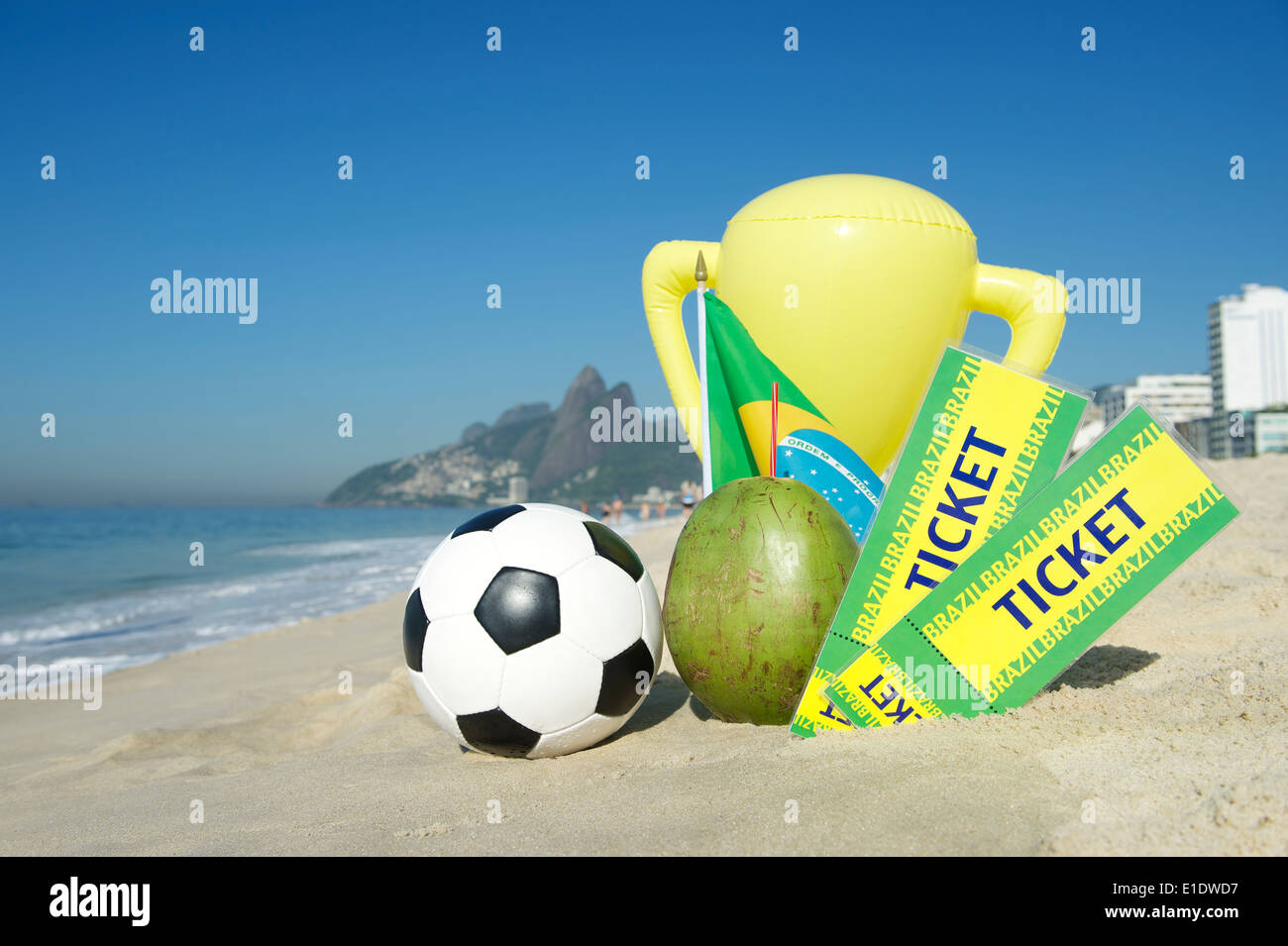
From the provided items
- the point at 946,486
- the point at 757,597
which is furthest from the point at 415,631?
the point at 946,486

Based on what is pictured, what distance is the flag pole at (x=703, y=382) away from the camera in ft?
20.3

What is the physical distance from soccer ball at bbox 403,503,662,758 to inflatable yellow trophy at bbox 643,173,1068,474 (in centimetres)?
221

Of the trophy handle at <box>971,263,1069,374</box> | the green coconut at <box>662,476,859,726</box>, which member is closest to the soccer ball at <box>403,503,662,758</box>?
the green coconut at <box>662,476,859,726</box>

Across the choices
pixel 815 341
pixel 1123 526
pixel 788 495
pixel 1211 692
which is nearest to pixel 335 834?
pixel 788 495

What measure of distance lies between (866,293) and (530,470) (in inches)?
4375

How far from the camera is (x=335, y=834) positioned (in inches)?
129

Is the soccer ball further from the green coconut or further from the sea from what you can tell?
the sea

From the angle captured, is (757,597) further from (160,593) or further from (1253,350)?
(1253,350)

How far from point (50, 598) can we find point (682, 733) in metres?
15.6

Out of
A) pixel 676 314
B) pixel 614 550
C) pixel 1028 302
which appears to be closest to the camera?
pixel 614 550

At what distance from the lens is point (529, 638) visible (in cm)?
407

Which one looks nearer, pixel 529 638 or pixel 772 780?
pixel 772 780
